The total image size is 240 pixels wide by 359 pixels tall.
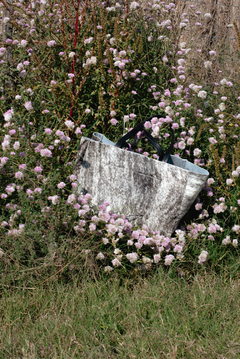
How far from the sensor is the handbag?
2.23 meters

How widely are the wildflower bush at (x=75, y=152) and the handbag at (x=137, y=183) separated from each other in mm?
101

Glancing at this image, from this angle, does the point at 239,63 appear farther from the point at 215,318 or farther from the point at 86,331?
the point at 86,331

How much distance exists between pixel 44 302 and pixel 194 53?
330cm

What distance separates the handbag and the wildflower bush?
0.10 metres

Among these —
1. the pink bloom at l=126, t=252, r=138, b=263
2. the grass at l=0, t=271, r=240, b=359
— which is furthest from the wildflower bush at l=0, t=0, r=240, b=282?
the grass at l=0, t=271, r=240, b=359

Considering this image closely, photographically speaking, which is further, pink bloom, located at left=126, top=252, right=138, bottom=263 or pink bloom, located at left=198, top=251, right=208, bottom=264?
pink bloom, located at left=198, top=251, right=208, bottom=264

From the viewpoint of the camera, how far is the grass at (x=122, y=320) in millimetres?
1628

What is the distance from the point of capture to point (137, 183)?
7.57 feet

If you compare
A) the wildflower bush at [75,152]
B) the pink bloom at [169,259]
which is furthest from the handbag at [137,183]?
the pink bloom at [169,259]

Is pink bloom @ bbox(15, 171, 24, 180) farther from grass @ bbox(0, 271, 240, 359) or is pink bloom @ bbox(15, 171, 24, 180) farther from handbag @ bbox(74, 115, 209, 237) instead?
grass @ bbox(0, 271, 240, 359)

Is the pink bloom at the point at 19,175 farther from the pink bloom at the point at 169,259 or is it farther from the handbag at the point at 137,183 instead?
the pink bloom at the point at 169,259

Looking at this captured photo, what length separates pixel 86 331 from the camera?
1688 millimetres

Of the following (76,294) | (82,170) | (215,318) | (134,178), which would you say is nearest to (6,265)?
(76,294)

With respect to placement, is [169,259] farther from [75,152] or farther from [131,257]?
[75,152]
